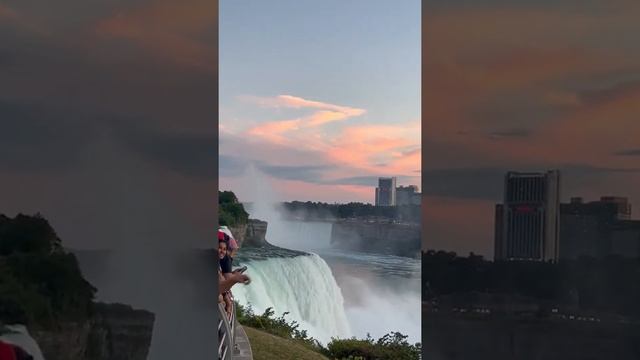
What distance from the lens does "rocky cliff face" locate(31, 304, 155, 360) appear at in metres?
2.48

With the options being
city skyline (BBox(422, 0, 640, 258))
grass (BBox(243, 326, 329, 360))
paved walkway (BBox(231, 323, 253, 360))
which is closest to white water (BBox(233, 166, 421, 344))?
grass (BBox(243, 326, 329, 360))

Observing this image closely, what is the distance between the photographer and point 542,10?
238 centimetres

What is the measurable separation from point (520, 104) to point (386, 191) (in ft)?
5.49

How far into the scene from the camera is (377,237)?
4297mm

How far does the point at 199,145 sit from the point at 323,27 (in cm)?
185

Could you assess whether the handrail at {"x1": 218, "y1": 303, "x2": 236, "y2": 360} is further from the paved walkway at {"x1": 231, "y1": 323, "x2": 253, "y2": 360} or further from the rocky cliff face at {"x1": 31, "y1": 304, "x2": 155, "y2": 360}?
the rocky cliff face at {"x1": 31, "y1": 304, "x2": 155, "y2": 360}

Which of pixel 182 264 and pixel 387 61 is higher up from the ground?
pixel 387 61

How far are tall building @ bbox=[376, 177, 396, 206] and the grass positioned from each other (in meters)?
1.31

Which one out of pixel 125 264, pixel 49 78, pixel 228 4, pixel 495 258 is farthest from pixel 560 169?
pixel 228 4

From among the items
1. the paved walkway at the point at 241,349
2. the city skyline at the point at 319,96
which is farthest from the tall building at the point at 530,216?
the paved walkway at the point at 241,349

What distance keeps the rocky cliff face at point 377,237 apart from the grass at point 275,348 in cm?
85

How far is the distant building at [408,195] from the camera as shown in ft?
13.0

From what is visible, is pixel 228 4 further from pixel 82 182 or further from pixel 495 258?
pixel 495 258

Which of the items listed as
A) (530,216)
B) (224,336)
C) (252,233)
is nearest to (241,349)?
(224,336)
